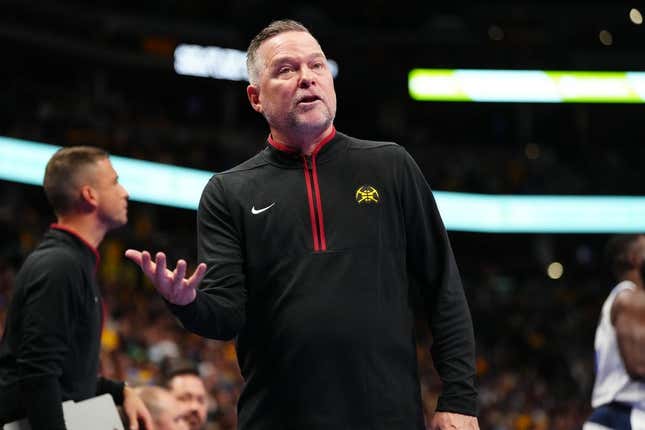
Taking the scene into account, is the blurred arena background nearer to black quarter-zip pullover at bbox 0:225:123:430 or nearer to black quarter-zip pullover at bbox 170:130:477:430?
black quarter-zip pullover at bbox 0:225:123:430

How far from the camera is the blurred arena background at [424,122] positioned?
1755 centimetres

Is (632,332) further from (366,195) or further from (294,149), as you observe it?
(294,149)

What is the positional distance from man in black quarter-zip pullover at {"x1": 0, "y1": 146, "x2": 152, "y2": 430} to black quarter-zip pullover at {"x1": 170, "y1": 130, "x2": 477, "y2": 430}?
0.82 meters

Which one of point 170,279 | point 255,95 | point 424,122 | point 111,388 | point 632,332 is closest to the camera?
point 170,279

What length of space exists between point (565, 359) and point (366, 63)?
807 cm

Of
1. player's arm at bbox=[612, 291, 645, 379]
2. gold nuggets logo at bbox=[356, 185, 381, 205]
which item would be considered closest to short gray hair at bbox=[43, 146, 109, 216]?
gold nuggets logo at bbox=[356, 185, 381, 205]

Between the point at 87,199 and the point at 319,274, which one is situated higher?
the point at 87,199

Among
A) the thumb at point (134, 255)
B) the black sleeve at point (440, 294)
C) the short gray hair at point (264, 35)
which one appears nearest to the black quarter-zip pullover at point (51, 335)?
the thumb at point (134, 255)

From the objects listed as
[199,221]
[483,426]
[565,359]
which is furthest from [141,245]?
[199,221]

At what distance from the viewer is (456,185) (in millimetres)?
21469

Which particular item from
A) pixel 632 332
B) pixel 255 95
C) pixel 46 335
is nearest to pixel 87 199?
pixel 46 335

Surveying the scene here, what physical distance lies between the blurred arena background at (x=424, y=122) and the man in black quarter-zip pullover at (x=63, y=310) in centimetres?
1062

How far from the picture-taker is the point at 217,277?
274cm

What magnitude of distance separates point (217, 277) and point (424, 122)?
24.3 metres
